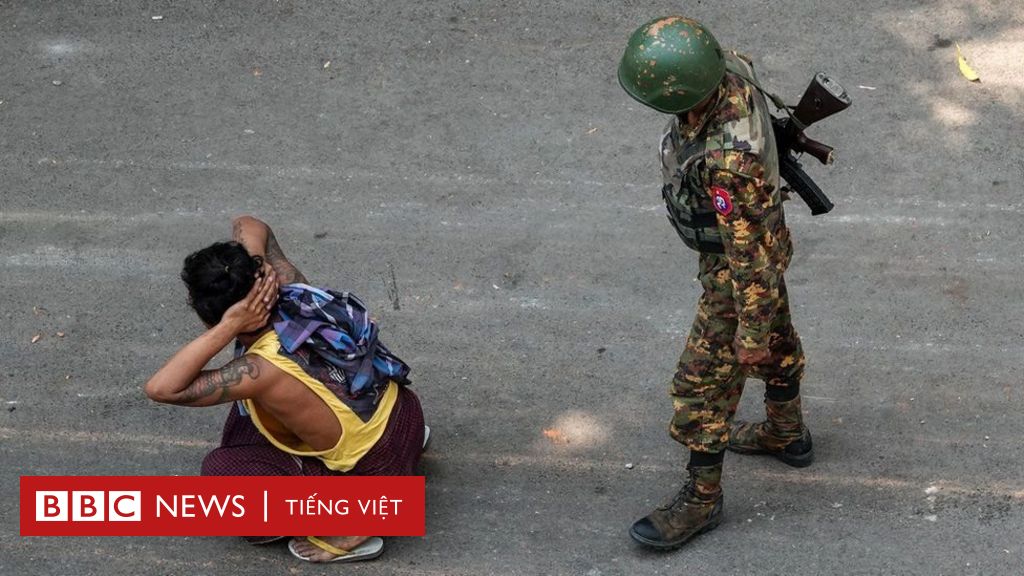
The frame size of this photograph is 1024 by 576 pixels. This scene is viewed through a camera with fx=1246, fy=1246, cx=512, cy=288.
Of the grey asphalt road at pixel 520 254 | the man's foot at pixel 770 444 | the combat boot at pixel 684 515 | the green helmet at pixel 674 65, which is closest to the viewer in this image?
the green helmet at pixel 674 65

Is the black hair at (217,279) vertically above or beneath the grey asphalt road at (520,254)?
above

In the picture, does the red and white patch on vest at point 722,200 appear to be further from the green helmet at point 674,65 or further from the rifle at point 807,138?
the rifle at point 807,138

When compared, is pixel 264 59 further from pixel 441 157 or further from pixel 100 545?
pixel 100 545

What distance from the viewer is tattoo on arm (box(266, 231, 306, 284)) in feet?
14.1

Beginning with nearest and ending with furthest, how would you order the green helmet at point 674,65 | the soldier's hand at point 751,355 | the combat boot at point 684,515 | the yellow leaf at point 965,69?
the green helmet at point 674,65
the soldier's hand at point 751,355
the combat boot at point 684,515
the yellow leaf at point 965,69

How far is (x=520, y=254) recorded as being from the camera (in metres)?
5.64

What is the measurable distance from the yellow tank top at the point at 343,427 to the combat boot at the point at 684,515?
3.13 ft

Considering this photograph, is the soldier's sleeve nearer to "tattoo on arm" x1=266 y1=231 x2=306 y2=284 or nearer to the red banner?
the red banner

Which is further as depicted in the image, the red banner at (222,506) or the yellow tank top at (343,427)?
the red banner at (222,506)

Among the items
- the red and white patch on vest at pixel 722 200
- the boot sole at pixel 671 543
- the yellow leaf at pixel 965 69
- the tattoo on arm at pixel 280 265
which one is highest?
the red and white patch on vest at pixel 722 200

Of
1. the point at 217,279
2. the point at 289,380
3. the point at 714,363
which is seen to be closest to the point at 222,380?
the point at 289,380

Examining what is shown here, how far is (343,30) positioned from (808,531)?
412cm

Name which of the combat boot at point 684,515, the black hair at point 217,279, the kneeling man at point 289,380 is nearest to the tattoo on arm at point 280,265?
the kneeling man at point 289,380

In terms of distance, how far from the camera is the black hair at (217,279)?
152 inches
